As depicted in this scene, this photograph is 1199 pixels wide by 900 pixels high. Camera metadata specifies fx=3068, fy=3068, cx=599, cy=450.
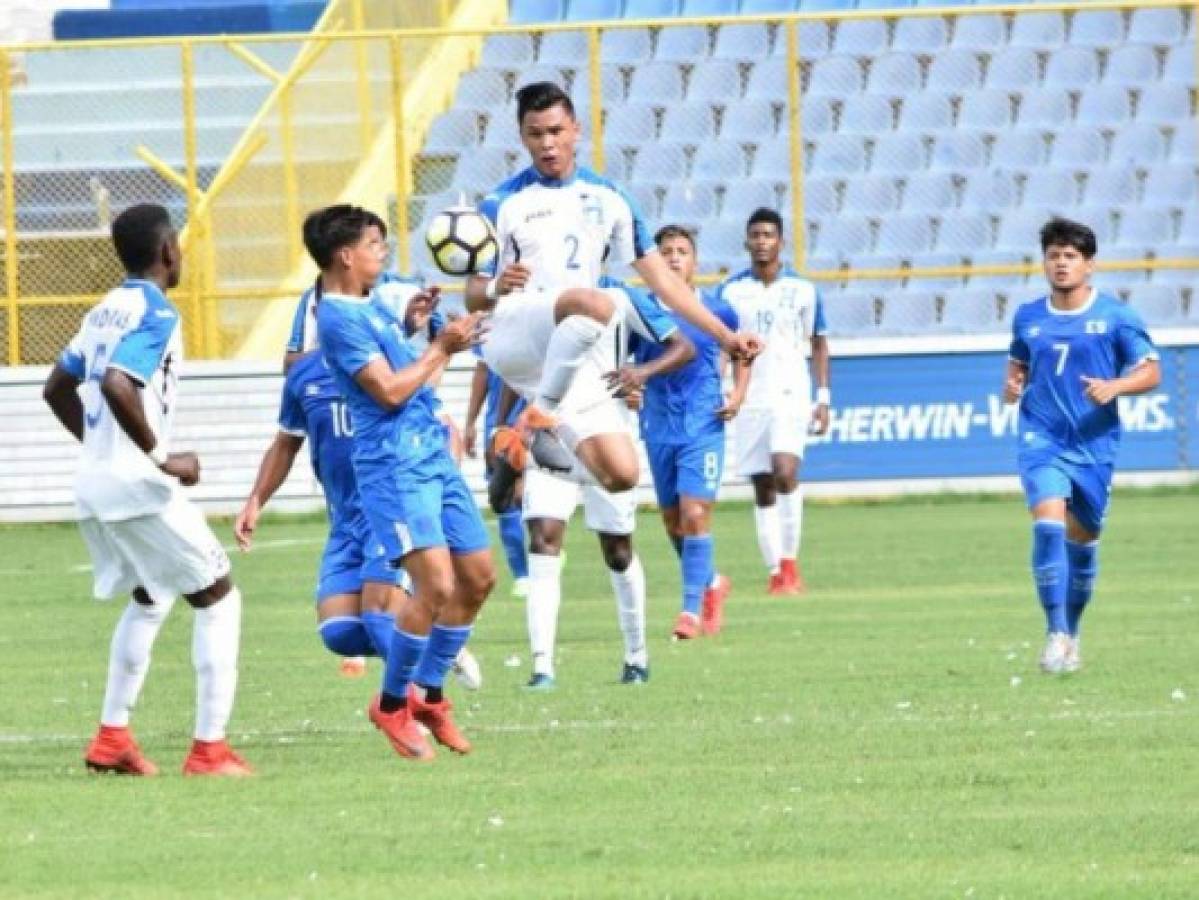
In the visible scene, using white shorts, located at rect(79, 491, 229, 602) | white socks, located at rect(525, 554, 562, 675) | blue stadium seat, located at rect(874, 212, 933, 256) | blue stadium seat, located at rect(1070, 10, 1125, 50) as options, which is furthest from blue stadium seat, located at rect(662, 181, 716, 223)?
white shorts, located at rect(79, 491, 229, 602)

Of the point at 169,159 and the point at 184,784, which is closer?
the point at 184,784

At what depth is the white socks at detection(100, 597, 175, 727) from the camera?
10.3m

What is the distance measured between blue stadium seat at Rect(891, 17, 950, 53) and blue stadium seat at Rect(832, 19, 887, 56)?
21 centimetres

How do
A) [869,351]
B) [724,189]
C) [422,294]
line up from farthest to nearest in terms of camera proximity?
[724,189]
[869,351]
[422,294]

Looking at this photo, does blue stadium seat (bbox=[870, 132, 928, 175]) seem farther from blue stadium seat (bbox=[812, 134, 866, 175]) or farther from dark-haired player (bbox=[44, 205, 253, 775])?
dark-haired player (bbox=[44, 205, 253, 775])

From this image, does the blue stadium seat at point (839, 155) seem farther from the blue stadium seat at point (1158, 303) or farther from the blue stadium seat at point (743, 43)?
the blue stadium seat at point (1158, 303)

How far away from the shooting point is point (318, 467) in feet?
41.2

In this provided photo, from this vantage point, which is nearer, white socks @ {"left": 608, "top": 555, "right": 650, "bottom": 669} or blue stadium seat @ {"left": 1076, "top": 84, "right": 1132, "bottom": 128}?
white socks @ {"left": 608, "top": 555, "right": 650, "bottom": 669}

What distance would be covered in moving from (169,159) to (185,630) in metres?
14.9

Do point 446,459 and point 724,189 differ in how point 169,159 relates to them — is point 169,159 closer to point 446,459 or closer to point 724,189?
point 724,189

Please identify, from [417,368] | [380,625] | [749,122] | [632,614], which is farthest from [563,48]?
[417,368]

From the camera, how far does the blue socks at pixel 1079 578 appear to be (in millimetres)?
13969

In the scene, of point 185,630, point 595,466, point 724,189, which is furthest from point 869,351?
point 595,466

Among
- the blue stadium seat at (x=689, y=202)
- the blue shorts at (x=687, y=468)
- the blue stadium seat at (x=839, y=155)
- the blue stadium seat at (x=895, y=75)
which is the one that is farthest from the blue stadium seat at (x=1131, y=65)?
the blue shorts at (x=687, y=468)
